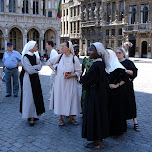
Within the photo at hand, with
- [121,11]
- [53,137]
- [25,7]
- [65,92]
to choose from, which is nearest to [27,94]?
[65,92]

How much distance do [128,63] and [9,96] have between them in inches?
217

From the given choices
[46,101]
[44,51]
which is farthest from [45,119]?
[44,51]

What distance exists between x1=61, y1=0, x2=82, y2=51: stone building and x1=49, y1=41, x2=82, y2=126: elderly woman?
153 ft

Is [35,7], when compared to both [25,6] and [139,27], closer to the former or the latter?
[25,6]

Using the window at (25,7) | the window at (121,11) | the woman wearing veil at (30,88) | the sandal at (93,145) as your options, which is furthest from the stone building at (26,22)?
the sandal at (93,145)

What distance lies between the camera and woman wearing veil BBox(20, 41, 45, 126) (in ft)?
19.9

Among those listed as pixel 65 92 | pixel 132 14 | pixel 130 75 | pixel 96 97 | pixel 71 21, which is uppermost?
pixel 71 21

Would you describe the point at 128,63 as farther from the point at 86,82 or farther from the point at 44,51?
the point at 44,51

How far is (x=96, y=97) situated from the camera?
4.52 meters

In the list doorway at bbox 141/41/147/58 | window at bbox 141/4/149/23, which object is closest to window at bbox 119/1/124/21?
window at bbox 141/4/149/23

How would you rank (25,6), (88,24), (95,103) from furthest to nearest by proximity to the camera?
(88,24), (25,6), (95,103)

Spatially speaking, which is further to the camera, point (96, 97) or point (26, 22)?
point (26, 22)

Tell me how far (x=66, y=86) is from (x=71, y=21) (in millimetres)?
50369

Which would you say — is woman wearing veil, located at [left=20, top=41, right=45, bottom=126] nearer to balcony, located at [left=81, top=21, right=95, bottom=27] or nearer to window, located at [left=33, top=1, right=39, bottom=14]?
window, located at [left=33, top=1, right=39, bottom=14]
